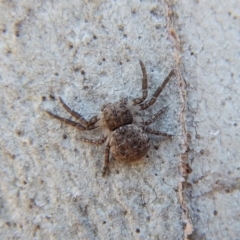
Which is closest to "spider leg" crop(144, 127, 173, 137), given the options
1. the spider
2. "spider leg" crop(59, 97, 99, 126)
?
the spider

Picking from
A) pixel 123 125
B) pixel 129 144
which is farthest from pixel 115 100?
pixel 129 144

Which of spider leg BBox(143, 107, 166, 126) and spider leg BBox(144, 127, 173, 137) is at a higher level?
spider leg BBox(143, 107, 166, 126)

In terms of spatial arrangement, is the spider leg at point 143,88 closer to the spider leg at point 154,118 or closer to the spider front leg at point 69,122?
the spider leg at point 154,118

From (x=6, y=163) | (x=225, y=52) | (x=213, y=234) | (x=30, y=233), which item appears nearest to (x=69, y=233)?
(x=30, y=233)

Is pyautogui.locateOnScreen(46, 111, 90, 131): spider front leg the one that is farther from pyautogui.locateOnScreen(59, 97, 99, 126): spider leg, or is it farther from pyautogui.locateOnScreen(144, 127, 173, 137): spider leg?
pyautogui.locateOnScreen(144, 127, 173, 137): spider leg

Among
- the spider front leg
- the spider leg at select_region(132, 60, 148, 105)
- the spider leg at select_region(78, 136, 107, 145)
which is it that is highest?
the spider leg at select_region(132, 60, 148, 105)

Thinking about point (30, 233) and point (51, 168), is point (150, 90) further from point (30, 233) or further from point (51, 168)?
point (30, 233)

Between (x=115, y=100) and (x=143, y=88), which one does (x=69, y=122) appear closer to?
(x=115, y=100)
